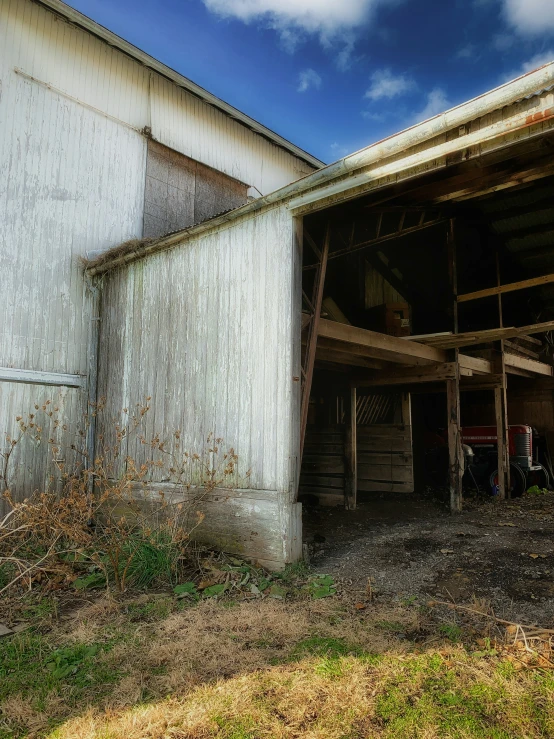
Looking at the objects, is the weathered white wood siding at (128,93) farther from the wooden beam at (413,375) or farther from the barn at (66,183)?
the wooden beam at (413,375)

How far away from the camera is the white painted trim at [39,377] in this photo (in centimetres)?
644

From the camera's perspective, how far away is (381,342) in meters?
7.11

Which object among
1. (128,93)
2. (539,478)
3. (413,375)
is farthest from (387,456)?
(128,93)

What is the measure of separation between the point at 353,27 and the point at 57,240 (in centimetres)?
850

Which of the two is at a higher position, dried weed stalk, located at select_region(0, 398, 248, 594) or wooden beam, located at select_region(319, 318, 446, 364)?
wooden beam, located at select_region(319, 318, 446, 364)

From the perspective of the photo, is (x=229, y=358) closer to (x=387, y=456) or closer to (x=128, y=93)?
(x=387, y=456)

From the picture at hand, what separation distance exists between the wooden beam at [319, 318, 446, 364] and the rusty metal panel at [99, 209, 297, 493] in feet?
3.65

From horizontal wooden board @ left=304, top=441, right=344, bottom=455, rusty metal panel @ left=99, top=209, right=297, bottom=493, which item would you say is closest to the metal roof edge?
rusty metal panel @ left=99, top=209, right=297, bottom=493

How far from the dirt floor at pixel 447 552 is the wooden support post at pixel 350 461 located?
0.46m

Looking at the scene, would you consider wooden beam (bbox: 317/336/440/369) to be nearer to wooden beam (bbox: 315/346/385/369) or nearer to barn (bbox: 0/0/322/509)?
wooden beam (bbox: 315/346/385/369)

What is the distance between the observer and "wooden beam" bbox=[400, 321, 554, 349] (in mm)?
7434

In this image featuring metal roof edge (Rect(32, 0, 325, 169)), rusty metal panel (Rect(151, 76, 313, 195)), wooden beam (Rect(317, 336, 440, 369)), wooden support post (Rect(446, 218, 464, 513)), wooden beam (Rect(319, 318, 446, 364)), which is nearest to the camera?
wooden beam (Rect(319, 318, 446, 364))

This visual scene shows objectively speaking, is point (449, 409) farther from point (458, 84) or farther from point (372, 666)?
point (458, 84)

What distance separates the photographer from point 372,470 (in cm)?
992
